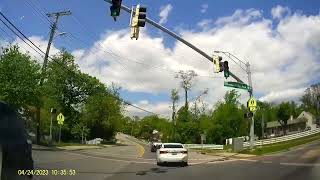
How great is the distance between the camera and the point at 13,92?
1644 inches

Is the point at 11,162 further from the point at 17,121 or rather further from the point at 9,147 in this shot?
the point at 17,121

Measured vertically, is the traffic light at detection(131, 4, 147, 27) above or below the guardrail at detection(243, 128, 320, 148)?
above

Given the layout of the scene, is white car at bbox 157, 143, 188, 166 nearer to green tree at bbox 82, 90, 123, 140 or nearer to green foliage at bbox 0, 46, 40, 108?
green foliage at bbox 0, 46, 40, 108

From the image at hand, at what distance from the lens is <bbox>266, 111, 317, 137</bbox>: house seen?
133 m

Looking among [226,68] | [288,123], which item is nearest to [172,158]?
[226,68]

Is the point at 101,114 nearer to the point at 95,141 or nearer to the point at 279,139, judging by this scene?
the point at 95,141

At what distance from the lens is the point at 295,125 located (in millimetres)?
139625

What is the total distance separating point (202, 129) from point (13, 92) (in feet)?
205

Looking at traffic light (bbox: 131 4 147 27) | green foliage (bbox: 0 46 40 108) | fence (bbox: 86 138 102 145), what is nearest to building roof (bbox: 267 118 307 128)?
fence (bbox: 86 138 102 145)

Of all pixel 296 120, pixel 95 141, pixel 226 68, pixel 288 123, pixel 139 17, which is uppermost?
pixel 139 17

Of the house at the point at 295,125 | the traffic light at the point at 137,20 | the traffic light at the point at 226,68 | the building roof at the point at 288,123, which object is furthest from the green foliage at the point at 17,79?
the building roof at the point at 288,123

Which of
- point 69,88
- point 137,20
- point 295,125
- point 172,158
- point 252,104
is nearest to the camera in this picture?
point 137,20

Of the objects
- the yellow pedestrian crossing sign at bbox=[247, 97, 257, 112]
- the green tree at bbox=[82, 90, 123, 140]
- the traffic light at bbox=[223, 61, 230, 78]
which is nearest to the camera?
the traffic light at bbox=[223, 61, 230, 78]

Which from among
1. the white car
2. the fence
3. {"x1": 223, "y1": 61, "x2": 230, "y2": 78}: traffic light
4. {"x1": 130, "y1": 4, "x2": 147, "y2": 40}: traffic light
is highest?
{"x1": 130, "y1": 4, "x2": 147, "y2": 40}: traffic light
